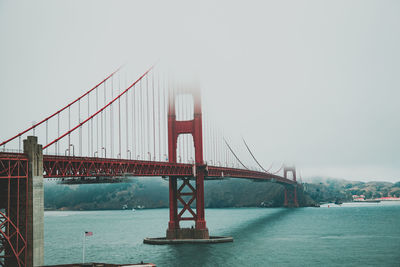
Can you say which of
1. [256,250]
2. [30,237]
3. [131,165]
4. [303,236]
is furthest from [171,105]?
[30,237]

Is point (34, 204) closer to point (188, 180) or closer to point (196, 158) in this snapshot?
point (196, 158)

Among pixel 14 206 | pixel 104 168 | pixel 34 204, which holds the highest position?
pixel 104 168

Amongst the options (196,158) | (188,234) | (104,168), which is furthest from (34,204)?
(196,158)

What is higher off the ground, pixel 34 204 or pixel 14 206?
pixel 34 204

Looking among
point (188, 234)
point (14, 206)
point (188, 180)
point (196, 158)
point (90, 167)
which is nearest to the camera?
point (14, 206)

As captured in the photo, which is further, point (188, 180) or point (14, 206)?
point (188, 180)

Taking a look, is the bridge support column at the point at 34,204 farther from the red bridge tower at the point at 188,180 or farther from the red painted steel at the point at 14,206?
the red bridge tower at the point at 188,180

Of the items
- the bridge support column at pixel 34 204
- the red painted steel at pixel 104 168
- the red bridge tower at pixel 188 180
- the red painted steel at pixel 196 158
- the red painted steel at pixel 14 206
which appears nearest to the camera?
the red painted steel at pixel 14 206

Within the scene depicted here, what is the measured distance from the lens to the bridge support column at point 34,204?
34.5 m

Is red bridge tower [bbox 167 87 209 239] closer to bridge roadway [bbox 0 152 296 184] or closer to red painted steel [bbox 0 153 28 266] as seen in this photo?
bridge roadway [bbox 0 152 296 184]

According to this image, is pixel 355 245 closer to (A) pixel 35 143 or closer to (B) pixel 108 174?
(B) pixel 108 174

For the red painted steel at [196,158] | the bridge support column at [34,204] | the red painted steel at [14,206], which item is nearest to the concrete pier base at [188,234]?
the red painted steel at [196,158]

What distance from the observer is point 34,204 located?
115 ft

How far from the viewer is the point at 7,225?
34188 millimetres
